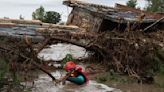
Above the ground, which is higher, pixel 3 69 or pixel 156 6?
pixel 156 6

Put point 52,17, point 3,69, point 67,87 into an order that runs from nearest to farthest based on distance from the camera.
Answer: point 3,69
point 67,87
point 52,17

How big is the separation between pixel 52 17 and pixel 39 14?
1.00 m

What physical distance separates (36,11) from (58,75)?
66.1 feet

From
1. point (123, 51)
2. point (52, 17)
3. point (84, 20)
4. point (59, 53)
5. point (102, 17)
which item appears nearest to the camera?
point (123, 51)

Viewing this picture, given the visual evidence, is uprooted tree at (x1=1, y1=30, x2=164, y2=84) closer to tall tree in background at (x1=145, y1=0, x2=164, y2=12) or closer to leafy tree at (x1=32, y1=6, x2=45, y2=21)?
leafy tree at (x1=32, y1=6, x2=45, y2=21)

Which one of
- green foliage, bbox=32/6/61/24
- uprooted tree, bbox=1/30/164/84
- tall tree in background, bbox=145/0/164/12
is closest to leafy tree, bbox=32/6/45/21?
green foliage, bbox=32/6/61/24

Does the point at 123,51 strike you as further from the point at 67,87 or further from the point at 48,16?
the point at 48,16

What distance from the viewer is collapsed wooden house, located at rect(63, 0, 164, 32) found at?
Answer: 842 inches

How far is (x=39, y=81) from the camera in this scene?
12.2m

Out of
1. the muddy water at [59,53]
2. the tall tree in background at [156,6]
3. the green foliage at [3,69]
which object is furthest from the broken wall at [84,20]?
the green foliage at [3,69]

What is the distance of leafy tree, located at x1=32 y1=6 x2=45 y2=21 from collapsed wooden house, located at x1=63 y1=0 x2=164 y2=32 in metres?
5.55

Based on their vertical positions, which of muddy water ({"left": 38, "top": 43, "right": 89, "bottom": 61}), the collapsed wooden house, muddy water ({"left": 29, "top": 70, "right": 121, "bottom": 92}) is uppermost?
the collapsed wooden house

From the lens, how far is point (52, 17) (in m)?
32.1

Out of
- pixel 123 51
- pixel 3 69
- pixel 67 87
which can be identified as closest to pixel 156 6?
pixel 123 51
